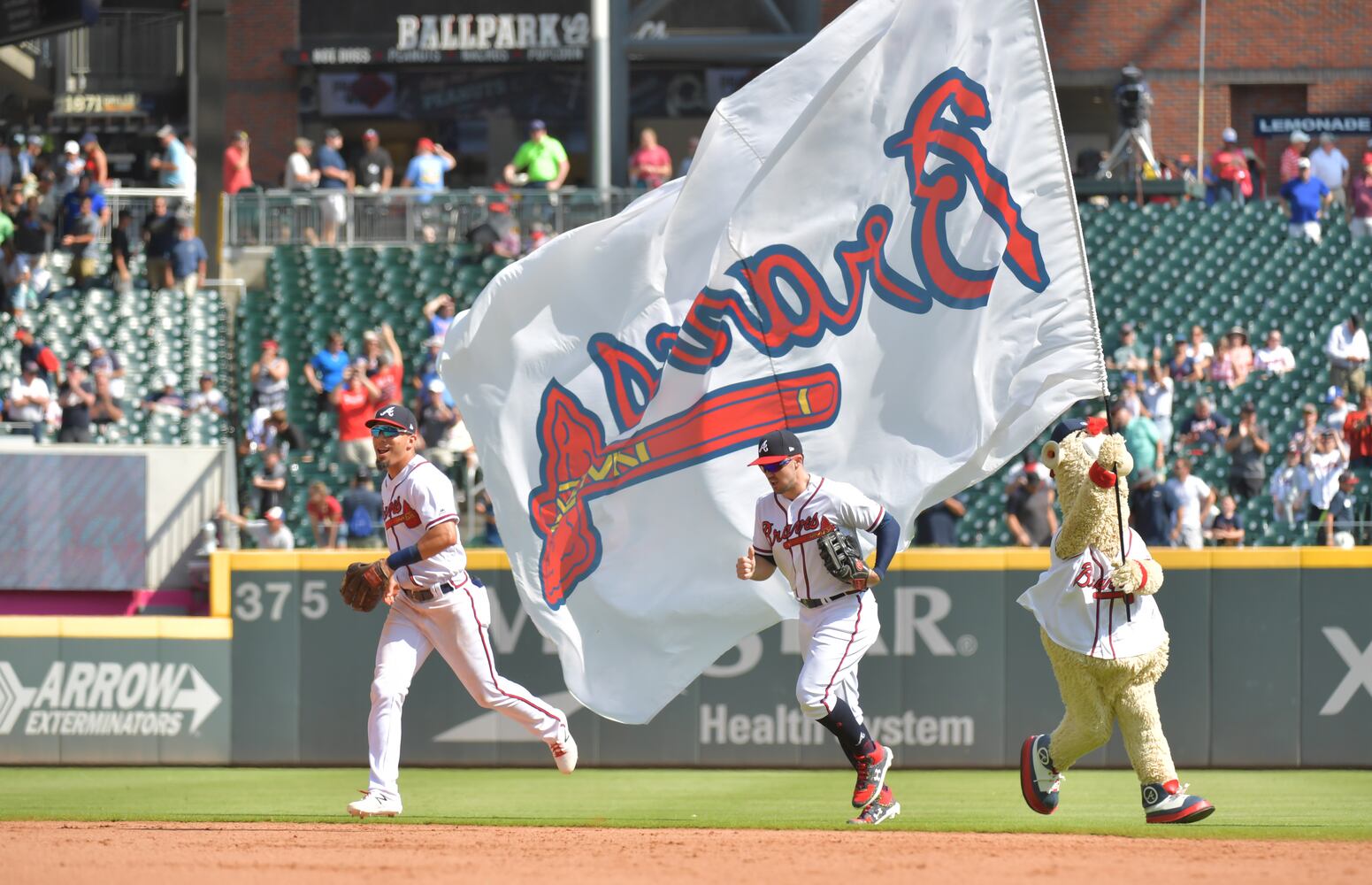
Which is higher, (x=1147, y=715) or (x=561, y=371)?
(x=561, y=371)

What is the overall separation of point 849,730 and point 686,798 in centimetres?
271

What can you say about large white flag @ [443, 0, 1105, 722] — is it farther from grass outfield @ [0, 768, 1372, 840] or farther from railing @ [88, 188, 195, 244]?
railing @ [88, 188, 195, 244]

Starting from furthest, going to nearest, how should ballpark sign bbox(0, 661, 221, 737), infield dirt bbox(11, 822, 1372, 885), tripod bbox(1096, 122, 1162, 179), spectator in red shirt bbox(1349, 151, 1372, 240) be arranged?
tripod bbox(1096, 122, 1162, 179), spectator in red shirt bbox(1349, 151, 1372, 240), ballpark sign bbox(0, 661, 221, 737), infield dirt bbox(11, 822, 1372, 885)

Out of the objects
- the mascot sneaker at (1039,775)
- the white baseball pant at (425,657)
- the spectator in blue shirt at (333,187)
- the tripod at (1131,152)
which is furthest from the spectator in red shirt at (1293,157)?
the white baseball pant at (425,657)

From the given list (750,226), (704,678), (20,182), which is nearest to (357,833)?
(750,226)

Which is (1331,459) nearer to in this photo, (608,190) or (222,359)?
(608,190)

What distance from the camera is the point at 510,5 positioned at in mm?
32812

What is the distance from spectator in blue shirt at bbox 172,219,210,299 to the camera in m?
21.5

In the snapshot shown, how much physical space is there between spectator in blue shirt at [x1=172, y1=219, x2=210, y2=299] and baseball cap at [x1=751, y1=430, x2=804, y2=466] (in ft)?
46.1

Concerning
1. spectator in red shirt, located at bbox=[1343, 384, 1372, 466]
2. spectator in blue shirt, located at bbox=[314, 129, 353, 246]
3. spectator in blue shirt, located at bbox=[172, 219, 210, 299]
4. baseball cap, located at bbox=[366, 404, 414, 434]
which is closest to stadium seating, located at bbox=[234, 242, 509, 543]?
spectator in blue shirt, located at bbox=[314, 129, 353, 246]

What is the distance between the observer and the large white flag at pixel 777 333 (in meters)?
8.88

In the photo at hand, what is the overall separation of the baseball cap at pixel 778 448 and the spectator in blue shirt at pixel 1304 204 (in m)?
15.0

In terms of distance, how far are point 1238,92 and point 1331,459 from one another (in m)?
16.1

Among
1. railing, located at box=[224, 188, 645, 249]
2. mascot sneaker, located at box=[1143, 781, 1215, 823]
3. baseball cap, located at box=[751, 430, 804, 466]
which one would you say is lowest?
mascot sneaker, located at box=[1143, 781, 1215, 823]
